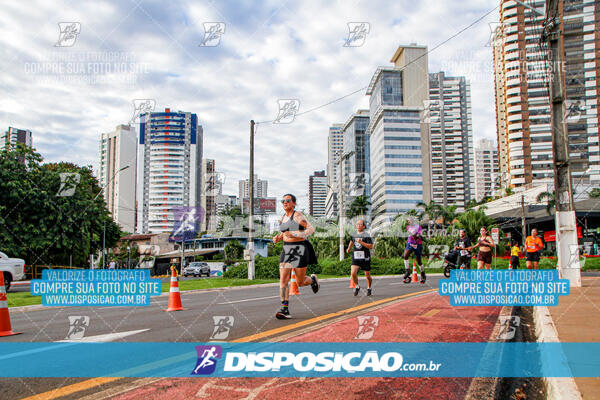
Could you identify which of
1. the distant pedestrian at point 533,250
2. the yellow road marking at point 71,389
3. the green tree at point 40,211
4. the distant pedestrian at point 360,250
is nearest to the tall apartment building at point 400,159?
the green tree at point 40,211

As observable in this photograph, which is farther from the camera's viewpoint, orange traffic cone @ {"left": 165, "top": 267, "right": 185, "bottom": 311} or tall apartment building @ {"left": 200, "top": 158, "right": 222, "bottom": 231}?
tall apartment building @ {"left": 200, "top": 158, "right": 222, "bottom": 231}

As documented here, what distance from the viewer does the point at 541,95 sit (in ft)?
335

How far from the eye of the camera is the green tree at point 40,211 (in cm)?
2616

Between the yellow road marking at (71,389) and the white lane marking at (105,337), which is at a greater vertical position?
the yellow road marking at (71,389)

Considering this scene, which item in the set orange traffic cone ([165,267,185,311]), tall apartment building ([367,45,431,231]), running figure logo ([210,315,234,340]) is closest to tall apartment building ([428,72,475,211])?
tall apartment building ([367,45,431,231])

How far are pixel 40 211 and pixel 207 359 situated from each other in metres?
28.4

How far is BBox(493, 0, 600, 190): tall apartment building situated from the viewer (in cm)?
9056

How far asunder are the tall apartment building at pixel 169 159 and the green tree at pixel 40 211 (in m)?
119

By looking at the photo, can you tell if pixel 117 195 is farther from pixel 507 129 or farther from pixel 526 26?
pixel 526 26

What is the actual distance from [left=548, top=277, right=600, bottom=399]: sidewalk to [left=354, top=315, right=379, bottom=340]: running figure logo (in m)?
1.92

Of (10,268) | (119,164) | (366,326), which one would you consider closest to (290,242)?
(366,326)

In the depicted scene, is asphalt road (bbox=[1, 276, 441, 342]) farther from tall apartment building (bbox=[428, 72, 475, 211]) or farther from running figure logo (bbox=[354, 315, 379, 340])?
tall apartment building (bbox=[428, 72, 475, 211])

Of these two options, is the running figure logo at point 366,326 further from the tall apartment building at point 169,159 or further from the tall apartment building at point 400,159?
the tall apartment building at point 169,159

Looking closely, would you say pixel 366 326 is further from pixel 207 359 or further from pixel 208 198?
pixel 208 198
